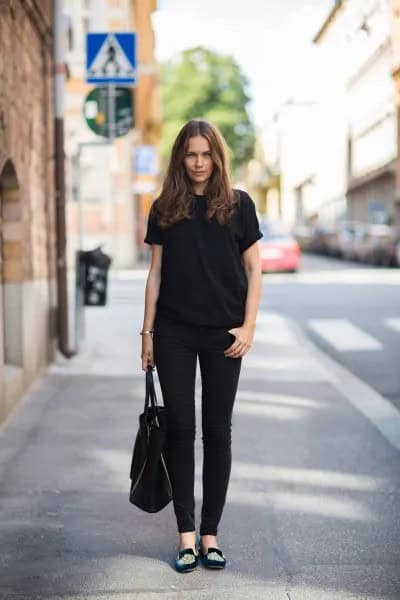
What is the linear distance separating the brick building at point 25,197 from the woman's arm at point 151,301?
3276 mm

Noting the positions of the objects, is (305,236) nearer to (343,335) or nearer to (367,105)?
(367,105)

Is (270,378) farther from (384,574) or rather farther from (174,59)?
(174,59)

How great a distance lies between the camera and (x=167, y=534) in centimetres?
501

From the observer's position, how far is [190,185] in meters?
4.46

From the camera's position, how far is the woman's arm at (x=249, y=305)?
4426 millimetres

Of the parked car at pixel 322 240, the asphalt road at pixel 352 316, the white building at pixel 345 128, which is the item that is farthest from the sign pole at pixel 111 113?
the white building at pixel 345 128

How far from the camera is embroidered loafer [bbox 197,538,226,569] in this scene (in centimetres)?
448

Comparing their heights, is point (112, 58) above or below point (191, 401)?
above

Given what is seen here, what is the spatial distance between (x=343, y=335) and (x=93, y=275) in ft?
13.0

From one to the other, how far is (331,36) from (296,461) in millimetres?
75921

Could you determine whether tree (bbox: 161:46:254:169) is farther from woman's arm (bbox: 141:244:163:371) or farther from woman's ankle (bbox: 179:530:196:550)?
woman's ankle (bbox: 179:530:196:550)

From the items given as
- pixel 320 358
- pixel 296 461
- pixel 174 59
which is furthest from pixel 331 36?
pixel 296 461

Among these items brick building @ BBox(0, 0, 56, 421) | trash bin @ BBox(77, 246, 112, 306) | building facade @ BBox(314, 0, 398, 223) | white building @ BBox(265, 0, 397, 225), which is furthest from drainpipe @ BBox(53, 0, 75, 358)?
white building @ BBox(265, 0, 397, 225)

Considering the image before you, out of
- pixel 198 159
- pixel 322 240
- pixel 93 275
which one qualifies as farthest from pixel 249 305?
pixel 322 240
